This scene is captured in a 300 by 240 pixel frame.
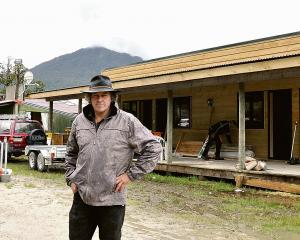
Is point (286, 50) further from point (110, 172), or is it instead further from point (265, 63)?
point (110, 172)

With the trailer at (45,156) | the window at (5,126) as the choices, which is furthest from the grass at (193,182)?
the window at (5,126)

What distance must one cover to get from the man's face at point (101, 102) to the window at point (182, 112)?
571 inches

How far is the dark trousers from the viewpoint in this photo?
352 centimetres

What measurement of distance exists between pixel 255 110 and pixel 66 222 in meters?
9.71

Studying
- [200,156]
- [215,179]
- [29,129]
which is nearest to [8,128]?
[29,129]

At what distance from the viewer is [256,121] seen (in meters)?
15.4

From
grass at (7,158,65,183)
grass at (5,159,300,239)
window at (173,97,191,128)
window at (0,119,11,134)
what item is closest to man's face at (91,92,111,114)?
grass at (5,159,300,239)

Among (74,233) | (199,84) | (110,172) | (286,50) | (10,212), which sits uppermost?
(286,50)

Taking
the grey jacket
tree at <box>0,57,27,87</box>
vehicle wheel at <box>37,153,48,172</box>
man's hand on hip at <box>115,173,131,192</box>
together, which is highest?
Answer: tree at <box>0,57,27,87</box>

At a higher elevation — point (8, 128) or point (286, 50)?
point (286, 50)

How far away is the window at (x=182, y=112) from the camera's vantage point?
18216 millimetres

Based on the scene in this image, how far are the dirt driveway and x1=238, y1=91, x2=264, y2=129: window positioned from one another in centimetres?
617

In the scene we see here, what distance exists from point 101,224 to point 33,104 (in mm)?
32204

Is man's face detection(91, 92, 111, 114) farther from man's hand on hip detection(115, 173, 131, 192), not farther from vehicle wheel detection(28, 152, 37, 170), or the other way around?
vehicle wheel detection(28, 152, 37, 170)
